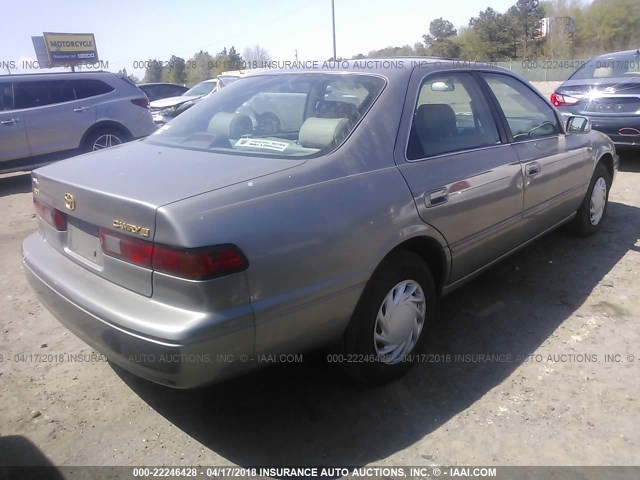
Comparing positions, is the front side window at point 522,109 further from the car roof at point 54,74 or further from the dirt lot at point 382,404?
the car roof at point 54,74

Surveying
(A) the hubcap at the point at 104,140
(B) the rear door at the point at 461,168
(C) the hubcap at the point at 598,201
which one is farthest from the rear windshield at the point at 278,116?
(A) the hubcap at the point at 104,140

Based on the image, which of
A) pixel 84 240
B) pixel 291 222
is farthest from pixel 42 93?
pixel 291 222

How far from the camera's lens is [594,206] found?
4.79 meters

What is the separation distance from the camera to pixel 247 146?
8.70ft

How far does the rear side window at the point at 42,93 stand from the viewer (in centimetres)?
798

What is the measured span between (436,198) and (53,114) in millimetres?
7334

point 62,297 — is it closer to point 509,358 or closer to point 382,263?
point 382,263

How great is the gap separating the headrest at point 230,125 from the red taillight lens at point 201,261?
3.50 ft

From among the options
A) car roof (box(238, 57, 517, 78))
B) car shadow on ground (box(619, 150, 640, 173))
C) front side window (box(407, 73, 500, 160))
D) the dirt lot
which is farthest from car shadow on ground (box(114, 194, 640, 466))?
car shadow on ground (box(619, 150, 640, 173))

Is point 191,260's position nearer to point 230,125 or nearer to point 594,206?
point 230,125

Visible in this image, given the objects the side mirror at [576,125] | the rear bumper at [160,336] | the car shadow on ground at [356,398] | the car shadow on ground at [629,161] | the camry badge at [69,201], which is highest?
the side mirror at [576,125]

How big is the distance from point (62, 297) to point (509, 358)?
2380 mm

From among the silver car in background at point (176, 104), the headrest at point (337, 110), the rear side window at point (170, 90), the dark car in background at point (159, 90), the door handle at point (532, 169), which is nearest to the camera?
the headrest at point (337, 110)

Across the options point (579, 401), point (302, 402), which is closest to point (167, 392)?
point (302, 402)
